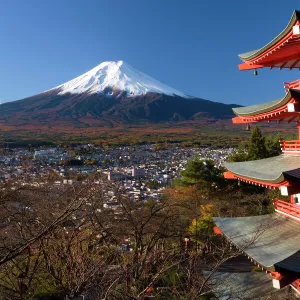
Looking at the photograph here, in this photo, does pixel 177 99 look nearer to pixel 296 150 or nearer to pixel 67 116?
pixel 67 116

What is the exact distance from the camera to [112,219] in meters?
10.8

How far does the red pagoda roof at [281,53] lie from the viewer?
5041mm

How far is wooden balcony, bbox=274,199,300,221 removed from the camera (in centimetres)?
626

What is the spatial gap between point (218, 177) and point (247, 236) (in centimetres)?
1085

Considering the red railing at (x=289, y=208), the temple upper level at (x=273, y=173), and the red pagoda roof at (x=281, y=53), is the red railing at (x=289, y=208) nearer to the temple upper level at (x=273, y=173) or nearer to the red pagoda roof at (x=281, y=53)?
the temple upper level at (x=273, y=173)

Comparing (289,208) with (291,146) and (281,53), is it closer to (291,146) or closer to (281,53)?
(291,146)

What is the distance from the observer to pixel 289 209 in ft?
21.3

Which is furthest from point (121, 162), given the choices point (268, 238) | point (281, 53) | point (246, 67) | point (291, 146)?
point (281, 53)

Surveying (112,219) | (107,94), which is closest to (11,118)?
(107,94)

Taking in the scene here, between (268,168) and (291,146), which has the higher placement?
(291,146)

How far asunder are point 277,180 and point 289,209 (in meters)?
1.68

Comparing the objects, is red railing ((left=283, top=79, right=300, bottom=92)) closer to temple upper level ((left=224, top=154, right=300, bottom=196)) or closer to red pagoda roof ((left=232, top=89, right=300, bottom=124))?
red pagoda roof ((left=232, top=89, right=300, bottom=124))

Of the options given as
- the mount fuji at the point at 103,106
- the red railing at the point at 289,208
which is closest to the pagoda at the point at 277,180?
the red railing at the point at 289,208

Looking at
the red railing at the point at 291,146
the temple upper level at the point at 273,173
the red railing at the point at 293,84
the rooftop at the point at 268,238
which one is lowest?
the rooftop at the point at 268,238
